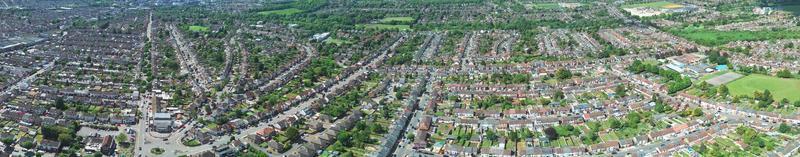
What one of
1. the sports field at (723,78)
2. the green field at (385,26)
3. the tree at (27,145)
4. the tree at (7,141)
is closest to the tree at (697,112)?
the sports field at (723,78)

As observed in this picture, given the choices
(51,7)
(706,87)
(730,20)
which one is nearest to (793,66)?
(706,87)

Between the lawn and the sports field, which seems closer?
the sports field

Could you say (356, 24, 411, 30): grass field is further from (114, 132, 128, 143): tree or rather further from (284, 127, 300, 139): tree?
(114, 132, 128, 143): tree

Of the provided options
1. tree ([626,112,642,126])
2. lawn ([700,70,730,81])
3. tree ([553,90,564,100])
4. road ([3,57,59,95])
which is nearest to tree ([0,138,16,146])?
road ([3,57,59,95])

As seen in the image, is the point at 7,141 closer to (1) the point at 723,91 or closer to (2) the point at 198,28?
(1) the point at 723,91

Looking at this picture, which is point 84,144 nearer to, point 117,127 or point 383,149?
point 117,127

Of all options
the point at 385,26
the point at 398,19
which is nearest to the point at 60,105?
the point at 385,26
